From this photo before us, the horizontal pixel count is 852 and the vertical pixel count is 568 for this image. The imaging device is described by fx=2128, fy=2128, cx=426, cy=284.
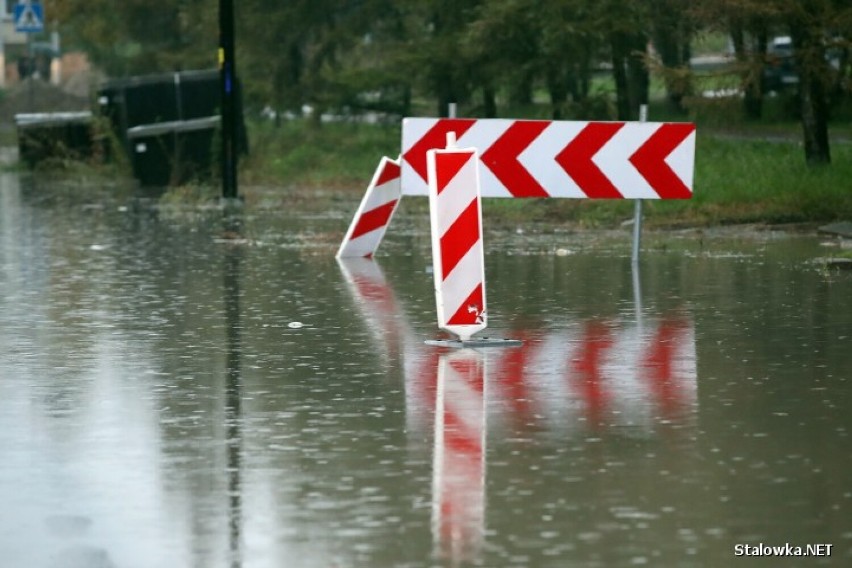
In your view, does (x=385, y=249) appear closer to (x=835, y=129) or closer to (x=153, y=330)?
(x=153, y=330)

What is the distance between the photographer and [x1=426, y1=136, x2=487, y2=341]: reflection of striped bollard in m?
13.3

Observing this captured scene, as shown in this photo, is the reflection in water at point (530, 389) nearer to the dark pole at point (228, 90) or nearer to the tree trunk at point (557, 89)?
the dark pole at point (228, 90)

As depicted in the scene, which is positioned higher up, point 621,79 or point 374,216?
point 621,79

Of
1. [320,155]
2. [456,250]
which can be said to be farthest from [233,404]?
[320,155]

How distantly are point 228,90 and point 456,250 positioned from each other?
670 inches

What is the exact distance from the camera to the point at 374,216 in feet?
68.7

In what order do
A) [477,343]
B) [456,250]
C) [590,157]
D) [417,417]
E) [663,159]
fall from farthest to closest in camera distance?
[663,159]
[590,157]
[477,343]
[456,250]
[417,417]

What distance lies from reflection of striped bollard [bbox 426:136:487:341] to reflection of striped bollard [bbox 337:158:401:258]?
23.6ft

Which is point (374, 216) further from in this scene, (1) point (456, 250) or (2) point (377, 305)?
(1) point (456, 250)

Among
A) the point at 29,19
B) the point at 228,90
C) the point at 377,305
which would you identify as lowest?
the point at 377,305

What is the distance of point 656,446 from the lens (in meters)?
9.53

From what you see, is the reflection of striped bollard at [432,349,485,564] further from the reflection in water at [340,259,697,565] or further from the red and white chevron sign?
the red and white chevron sign

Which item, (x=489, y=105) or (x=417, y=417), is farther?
(x=489, y=105)

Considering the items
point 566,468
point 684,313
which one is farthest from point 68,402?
point 684,313
